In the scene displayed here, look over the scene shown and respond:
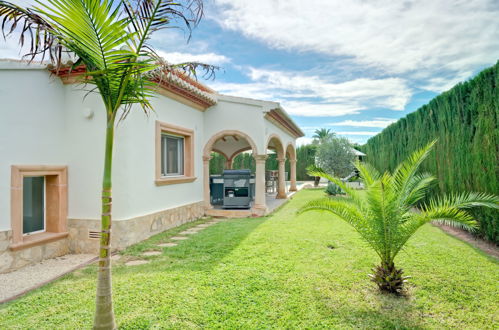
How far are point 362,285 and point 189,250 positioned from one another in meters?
3.36

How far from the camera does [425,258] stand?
5.23 m

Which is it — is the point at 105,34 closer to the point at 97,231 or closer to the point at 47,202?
the point at 97,231

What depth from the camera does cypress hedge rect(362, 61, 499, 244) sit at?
617 cm

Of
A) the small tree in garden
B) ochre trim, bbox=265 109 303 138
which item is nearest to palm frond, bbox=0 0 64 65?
ochre trim, bbox=265 109 303 138

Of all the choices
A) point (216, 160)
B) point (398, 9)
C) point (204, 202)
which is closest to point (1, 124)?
point (204, 202)

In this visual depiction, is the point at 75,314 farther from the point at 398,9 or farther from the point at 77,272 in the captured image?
the point at 398,9

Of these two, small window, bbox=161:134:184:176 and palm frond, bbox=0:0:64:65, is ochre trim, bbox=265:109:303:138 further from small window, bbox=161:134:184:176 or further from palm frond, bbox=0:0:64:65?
palm frond, bbox=0:0:64:65

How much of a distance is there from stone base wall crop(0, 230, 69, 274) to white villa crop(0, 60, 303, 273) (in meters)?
0.01

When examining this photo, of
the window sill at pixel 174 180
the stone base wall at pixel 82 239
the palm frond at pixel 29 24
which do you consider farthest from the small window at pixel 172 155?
the palm frond at pixel 29 24

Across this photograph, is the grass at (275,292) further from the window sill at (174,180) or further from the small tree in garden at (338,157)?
the small tree in garden at (338,157)

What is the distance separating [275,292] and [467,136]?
22.4ft

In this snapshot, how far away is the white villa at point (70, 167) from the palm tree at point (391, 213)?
167 inches

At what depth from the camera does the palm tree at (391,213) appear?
3559mm

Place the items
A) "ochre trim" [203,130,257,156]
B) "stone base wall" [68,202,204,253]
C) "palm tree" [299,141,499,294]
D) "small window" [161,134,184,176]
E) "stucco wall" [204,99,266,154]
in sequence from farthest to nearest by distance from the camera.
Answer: "ochre trim" [203,130,257,156] → "stucco wall" [204,99,266,154] → "small window" [161,134,184,176] → "stone base wall" [68,202,204,253] → "palm tree" [299,141,499,294]
